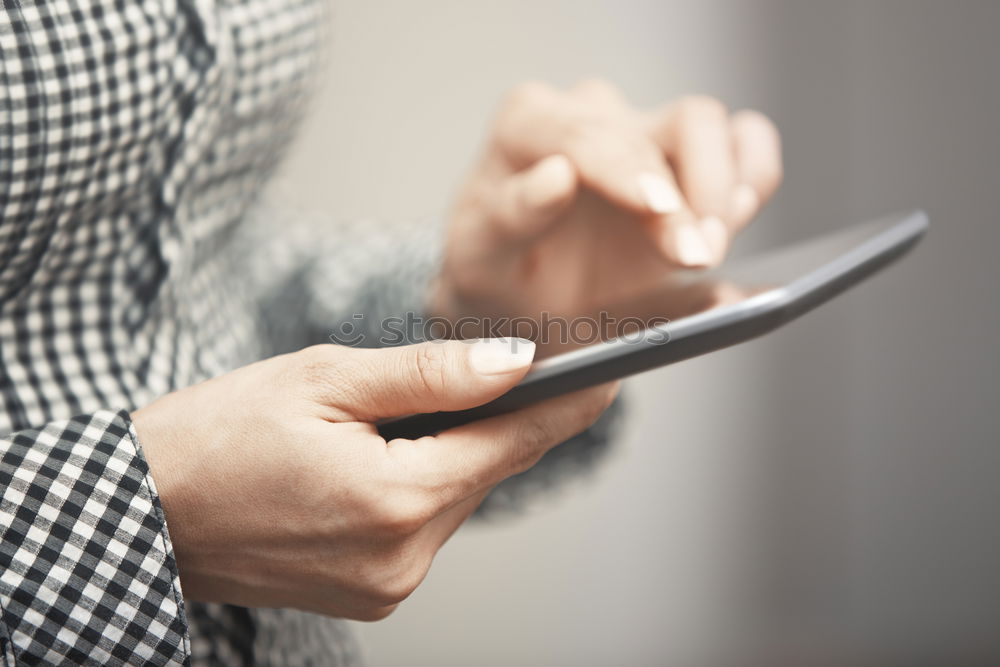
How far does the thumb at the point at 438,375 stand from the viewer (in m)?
0.25

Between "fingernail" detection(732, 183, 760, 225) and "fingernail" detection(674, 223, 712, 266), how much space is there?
6cm

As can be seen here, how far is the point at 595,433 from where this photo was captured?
552 mm

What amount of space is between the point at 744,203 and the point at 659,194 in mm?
73

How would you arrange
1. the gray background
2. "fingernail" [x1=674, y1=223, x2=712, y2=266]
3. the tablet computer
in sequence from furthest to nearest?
the gray background, "fingernail" [x1=674, y1=223, x2=712, y2=266], the tablet computer

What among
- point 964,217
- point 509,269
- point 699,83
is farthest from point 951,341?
point 509,269

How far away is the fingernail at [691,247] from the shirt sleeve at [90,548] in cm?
26

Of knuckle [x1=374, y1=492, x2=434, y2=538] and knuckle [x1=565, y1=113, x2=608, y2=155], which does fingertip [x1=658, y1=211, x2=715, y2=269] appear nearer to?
knuckle [x1=565, y1=113, x2=608, y2=155]

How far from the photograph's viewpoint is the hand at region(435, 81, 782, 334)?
0.40 metres

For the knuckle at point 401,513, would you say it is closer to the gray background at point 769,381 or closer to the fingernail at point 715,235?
the fingernail at point 715,235

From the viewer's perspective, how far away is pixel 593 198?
A: 0.48 meters

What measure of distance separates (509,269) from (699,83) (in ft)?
2.37

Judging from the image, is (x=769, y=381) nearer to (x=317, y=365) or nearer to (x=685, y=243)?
(x=685, y=243)

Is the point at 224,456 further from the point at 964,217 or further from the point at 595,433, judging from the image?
the point at 964,217

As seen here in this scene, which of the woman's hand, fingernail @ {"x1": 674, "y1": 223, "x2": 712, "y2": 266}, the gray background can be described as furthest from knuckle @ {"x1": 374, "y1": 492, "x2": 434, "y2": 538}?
the gray background
